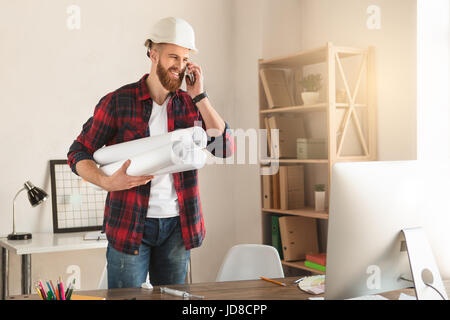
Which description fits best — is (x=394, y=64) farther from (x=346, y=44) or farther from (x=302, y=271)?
(x=302, y=271)

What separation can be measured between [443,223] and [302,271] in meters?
2.22

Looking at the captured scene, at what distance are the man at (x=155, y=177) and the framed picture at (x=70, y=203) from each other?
1.47 metres

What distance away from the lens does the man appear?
180cm

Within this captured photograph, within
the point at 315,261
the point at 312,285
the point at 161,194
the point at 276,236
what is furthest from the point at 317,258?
the point at 161,194

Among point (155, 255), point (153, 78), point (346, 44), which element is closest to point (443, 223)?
point (155, 255)

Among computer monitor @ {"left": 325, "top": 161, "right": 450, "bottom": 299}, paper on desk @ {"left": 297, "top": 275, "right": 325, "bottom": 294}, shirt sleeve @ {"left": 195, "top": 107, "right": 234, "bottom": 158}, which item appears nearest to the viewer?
computer monitor @ {"left": 325, "top": 161, "right": 450, "bottom": 299}

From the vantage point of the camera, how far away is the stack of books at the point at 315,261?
3.00 meters

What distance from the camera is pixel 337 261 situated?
116cm

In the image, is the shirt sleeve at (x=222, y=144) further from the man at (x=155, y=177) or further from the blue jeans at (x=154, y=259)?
the blue jeans at (x=154, y=259)

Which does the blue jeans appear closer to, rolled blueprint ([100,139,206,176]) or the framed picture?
rolled blueprint ([100,139,206,176])

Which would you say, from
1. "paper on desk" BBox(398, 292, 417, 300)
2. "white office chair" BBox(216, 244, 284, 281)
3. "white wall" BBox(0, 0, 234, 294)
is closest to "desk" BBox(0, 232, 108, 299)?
"white wall" BBox(0, 0, 234, 294)

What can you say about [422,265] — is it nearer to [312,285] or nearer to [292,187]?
[312,285]

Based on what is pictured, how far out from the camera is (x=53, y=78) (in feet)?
10.8

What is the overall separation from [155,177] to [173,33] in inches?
21.8
